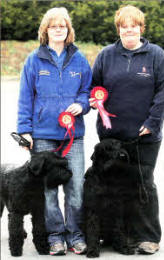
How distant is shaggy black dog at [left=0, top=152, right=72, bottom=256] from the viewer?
14.8ft

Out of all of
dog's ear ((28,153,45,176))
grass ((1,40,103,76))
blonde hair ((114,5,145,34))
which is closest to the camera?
dog's ear ((28,153,45,176))

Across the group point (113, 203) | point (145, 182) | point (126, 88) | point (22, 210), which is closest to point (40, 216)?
point (22, 210)

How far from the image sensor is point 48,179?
454 centimetres

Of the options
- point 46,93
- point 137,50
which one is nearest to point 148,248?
point 46,93

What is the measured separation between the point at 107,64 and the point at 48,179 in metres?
1.20

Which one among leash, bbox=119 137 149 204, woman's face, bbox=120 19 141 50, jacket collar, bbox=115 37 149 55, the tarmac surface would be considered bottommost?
the tarmac surface

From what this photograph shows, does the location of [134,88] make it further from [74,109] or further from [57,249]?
[57,249]

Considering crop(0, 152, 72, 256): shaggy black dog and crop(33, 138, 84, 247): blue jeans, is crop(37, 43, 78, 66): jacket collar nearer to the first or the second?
crop(33, 138, 84, 247): blue jeans

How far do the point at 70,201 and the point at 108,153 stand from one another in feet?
2.20

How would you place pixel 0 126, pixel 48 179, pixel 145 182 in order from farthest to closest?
pixel 0 126
pixel 145 182
pixel 48 179

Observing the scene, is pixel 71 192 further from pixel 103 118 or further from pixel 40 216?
pixel 103 118

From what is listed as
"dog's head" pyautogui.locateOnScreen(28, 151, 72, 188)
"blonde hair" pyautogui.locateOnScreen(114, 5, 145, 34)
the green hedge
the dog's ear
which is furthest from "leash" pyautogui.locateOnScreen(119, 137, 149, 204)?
the green hedge

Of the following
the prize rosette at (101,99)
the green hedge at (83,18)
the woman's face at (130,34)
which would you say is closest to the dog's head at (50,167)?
the prize rosette at (101,99)

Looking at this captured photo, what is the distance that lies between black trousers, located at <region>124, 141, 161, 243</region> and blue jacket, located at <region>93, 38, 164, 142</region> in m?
0.11
